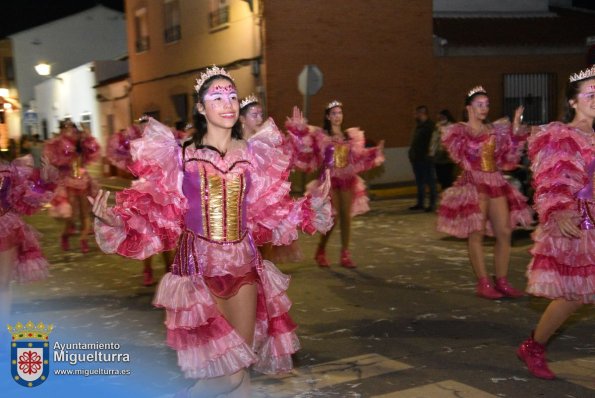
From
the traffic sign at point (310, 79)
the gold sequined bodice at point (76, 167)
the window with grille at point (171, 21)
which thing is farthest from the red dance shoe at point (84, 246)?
the window with grille at point (171, 21)

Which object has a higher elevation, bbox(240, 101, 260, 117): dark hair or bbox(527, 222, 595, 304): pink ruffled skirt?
bbox(240, 101, 260, 117): dark hair

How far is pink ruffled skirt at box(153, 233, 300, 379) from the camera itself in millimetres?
3701

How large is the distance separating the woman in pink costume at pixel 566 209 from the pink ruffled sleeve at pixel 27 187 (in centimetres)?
425

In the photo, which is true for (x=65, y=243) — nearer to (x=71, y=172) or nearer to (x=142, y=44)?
(x=71, y=172)

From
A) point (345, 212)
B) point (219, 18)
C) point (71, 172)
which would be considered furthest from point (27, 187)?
point (219, 18)

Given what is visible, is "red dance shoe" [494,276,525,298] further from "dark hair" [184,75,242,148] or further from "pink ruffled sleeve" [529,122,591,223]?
"dark hair" [184,75,242,148]

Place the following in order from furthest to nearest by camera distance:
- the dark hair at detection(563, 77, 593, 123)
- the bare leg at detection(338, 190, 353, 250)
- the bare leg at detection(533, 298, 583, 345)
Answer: the bare leg at detection(338, 190, 353, 250) < the dark hair at detection(563, 77, 593, 123) < the bare leg at detection(533, 298, 583, 345)

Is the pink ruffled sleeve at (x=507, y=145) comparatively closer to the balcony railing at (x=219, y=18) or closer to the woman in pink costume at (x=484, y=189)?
the woman in pink costume at (x=484, y=189)

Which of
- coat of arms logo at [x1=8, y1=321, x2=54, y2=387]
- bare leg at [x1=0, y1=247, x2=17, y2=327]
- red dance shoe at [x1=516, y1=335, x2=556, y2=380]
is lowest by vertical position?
red dance shoe at [x1=516, y1=335, x2=556, y2=380]

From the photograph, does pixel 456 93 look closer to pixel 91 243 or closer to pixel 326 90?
pixel 326 90

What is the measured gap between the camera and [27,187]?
6422mm

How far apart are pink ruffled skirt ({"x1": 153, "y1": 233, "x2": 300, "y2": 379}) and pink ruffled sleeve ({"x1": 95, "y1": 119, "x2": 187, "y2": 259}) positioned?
6.9 inches

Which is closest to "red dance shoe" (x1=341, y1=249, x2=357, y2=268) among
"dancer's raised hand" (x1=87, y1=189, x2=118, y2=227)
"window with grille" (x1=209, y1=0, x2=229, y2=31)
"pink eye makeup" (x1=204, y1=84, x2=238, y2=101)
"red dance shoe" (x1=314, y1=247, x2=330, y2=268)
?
"red dance shoe" (x1=314, y1=247, x2=330, y2=268)

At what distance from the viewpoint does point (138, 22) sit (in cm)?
2714
